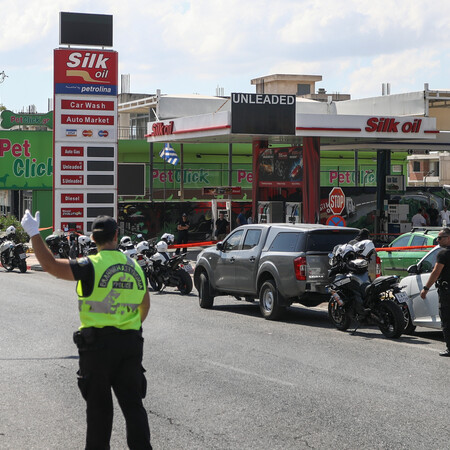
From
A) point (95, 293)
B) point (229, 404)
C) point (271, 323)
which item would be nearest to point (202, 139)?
point (271, 323)

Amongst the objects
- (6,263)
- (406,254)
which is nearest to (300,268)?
(406,254)

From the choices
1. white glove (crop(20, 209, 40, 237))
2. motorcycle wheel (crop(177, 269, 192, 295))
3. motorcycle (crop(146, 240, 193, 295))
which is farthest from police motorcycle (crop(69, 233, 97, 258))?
white glove (crop(20, 209, 40, 237))

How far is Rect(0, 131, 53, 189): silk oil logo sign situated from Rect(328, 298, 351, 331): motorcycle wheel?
106 feet

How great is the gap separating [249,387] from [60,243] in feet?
71.5

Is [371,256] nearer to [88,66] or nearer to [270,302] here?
[270,302]

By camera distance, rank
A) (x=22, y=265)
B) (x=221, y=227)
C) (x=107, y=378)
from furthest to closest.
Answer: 1. (x=221, y=227)
2. (x=22, y=265)
3. (x=107, y=378)

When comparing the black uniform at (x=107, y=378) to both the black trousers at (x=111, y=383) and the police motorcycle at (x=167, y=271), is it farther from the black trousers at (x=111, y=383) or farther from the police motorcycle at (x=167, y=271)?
the police motorcycle at (x=167, y=271)

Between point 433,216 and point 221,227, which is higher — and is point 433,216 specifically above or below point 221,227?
above

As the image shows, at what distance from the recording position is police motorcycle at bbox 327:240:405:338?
14.1 meters

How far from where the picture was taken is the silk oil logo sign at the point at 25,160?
45.1 m

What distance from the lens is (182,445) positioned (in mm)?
7594

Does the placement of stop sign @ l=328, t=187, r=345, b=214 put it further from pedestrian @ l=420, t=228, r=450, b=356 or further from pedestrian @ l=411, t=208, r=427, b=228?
pedestrian @ l=420, t=228, r=450, b=356

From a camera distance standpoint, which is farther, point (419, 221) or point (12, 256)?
point (419, 221)

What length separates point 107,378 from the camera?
627 cm
